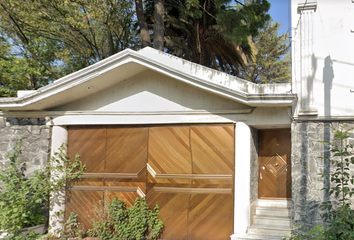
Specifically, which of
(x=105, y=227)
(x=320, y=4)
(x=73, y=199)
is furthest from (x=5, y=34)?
(x=320, y=4)

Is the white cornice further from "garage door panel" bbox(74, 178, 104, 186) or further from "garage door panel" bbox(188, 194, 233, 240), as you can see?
"garage door panel" bbox(74, 178, 104, 186)

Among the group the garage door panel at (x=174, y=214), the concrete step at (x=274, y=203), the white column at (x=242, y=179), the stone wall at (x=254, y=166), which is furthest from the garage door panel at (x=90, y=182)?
the concrete step at (x=274, y=203)

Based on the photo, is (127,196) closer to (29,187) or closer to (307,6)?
(29,187)

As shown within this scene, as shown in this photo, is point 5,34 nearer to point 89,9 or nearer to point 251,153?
point 89,9

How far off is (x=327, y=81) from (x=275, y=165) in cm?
222

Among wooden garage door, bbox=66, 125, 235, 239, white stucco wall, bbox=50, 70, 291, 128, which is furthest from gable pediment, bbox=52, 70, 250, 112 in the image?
wooden garage door, bbox=66, 125, 235, 239

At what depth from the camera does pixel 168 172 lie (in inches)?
257

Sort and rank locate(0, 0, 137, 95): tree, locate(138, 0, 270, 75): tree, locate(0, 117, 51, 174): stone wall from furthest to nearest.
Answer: locate(0, 0, 137, 95): tree
locate(138, 0, 270, 75): tree
locate(0, 117, 51, 174): stone wall

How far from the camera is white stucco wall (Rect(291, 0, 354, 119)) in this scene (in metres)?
5.64

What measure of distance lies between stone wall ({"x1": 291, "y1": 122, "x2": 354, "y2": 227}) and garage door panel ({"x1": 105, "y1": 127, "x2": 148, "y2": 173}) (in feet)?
10.7

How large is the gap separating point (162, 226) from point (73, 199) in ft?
7.47

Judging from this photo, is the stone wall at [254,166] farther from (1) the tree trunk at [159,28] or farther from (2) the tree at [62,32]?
(2) the tree at [62,32]

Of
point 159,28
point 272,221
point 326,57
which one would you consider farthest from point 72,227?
point 159,28

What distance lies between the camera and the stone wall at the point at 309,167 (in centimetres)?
550
